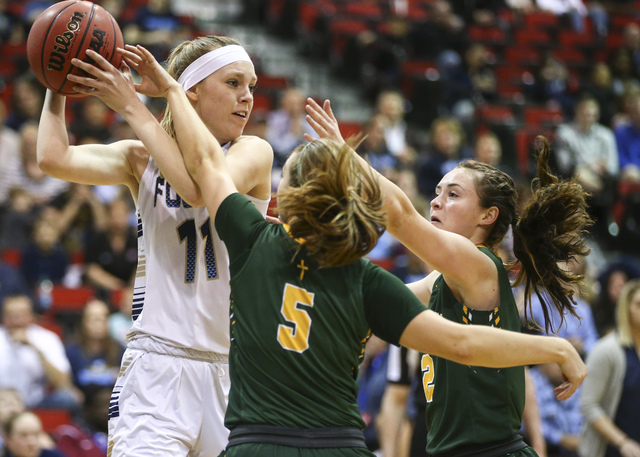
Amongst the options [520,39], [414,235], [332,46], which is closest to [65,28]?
[414,235]

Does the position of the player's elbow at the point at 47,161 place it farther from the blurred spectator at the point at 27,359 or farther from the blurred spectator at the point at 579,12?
the blurred spectator at the point at 579,12

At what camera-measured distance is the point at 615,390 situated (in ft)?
21.8

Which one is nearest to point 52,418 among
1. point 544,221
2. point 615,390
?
point 615,390

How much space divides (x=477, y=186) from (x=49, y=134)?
1.81m

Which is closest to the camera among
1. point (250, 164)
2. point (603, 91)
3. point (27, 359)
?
point (250, 164)

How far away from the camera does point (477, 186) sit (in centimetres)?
362

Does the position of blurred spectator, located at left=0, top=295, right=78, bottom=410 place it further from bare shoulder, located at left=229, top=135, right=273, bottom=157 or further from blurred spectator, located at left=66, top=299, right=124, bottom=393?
bare shoulder, located at left=229, top=135, right=273, bottom=157

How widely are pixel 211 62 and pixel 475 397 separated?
5.81ft

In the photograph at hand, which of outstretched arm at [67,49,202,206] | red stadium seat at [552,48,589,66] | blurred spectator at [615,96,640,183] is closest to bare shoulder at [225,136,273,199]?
outstretched arm at [67,49,202,206]

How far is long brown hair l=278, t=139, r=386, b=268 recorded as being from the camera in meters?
2.65

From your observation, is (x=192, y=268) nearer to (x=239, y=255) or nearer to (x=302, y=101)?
(x=239, y=255)

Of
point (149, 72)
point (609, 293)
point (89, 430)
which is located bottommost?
point (89, 430)

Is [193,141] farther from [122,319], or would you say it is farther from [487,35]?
[487,35]

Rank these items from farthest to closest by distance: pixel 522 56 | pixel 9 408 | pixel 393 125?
pixel 522 56
pixel 393 125
pixel 9 408
